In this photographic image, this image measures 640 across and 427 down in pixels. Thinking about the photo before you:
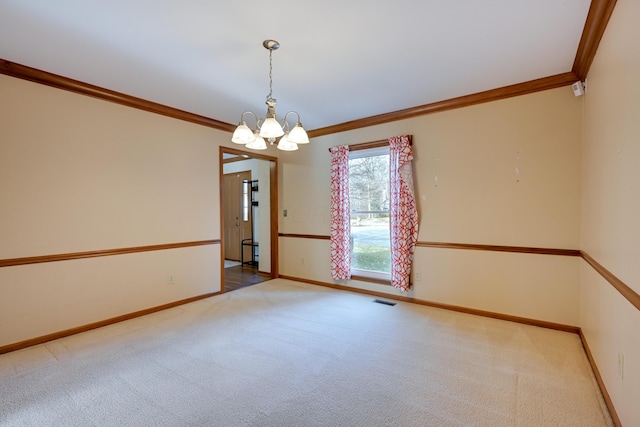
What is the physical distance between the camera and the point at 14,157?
8.40ft

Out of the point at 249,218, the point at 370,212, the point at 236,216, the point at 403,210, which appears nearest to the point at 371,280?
the point at 370,212

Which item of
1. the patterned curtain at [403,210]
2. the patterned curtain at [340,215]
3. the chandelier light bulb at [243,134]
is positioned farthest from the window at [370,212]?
the chandelier light bulb at [243,134]

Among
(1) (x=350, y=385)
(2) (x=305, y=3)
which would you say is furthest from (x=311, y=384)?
(2) (x=305, y=3)

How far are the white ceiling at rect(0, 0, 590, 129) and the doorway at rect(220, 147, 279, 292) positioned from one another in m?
1.74

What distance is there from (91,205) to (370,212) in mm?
3390

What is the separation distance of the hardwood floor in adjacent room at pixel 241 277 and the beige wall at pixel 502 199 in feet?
7.28

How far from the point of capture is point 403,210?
3.74 meters

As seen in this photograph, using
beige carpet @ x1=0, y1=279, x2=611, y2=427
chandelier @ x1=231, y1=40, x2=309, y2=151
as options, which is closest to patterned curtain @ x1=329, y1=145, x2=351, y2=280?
beige carpet @ x1=0, y1=279, x2=611, y2=427

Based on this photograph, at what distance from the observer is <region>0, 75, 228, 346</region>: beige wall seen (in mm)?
2584

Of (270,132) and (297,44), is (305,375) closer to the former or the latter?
(270,132)

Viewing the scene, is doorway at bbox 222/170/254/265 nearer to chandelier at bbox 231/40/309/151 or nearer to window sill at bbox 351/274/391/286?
window sill at bbox 351/274/391/286

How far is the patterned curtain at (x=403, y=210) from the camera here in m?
3.71

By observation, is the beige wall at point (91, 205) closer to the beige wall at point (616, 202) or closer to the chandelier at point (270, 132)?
the chandelier at point (270, 132)

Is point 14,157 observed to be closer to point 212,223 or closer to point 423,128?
point 212,223
